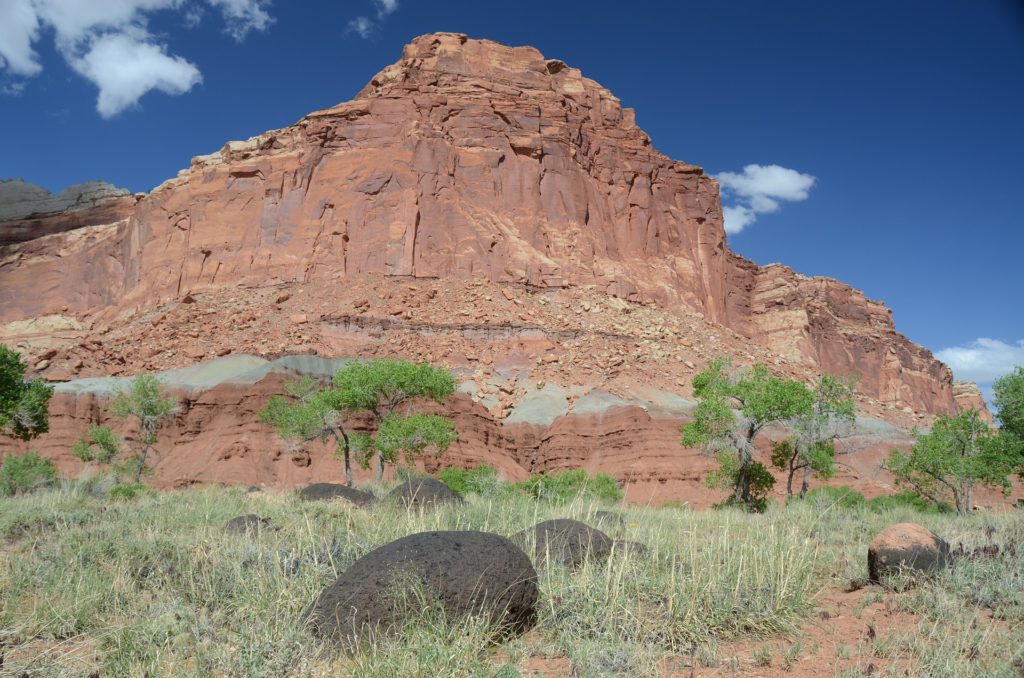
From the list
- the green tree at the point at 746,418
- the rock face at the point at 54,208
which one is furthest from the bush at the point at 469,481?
the rock face at the point at 54,208

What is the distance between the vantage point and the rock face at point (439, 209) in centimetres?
6850

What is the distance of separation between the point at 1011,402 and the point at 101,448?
45400 millimetres

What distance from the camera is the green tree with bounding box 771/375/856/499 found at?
25.7 m

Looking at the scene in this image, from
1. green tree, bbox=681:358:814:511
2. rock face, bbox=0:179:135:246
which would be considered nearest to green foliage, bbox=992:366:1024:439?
green tree, bbox=681:358:814:511

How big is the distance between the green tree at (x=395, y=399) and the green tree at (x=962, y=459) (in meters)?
17.9

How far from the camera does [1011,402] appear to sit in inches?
871

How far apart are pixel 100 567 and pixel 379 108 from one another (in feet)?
244

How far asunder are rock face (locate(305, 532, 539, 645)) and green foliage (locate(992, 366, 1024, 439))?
22978mm

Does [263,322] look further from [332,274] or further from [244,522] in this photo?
[244,522]

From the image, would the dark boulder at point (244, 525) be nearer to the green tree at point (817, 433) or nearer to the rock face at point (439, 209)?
the green tree at point (817, 433)

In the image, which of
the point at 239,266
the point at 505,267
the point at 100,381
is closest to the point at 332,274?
the point at 239,266

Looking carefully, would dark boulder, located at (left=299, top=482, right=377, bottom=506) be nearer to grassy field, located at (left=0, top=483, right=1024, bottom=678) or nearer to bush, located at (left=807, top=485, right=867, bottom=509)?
grassy field, located at (left=0, top=483, right=1024, bottom=678)

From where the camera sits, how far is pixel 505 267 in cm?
6650

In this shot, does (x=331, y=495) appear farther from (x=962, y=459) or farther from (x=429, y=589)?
(x=962, y=459)
